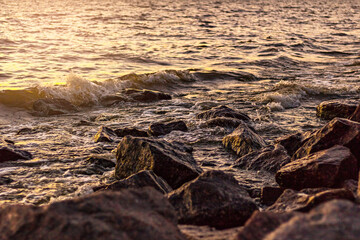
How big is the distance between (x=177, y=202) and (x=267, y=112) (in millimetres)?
5530

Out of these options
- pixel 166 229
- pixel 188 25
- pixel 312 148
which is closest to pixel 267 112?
pixel 312 148

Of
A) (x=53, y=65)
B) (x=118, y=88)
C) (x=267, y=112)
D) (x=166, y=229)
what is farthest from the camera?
(x=53, y=65)

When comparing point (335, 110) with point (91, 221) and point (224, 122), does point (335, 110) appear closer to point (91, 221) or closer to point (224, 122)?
point (224, 122)

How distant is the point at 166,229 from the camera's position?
2.09m

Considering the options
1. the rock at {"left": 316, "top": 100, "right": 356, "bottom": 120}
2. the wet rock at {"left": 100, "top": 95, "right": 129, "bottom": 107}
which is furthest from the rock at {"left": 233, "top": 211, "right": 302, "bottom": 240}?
the wet rock at {"left": 100, "top": 95, "right": 129, "bottom": 107}

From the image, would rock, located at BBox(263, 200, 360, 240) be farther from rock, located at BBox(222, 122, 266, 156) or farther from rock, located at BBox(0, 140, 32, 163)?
rock, located at BBox(0, 140, 32, 163)

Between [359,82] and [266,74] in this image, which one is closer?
[359,82]

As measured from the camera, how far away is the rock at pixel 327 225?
5.24 ft

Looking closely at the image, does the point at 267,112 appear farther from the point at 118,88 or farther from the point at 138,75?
the point at 138,75

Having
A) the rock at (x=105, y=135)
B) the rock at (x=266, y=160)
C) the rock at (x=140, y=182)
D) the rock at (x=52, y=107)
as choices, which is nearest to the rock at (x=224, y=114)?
the rock at (x=105, y=135)

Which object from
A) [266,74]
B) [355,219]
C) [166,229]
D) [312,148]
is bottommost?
[266,74]

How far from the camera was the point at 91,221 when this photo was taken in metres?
1.92

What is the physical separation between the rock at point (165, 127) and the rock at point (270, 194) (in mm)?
2917

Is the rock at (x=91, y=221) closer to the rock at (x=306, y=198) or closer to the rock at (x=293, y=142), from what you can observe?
the rock at (x=306, y=198)
